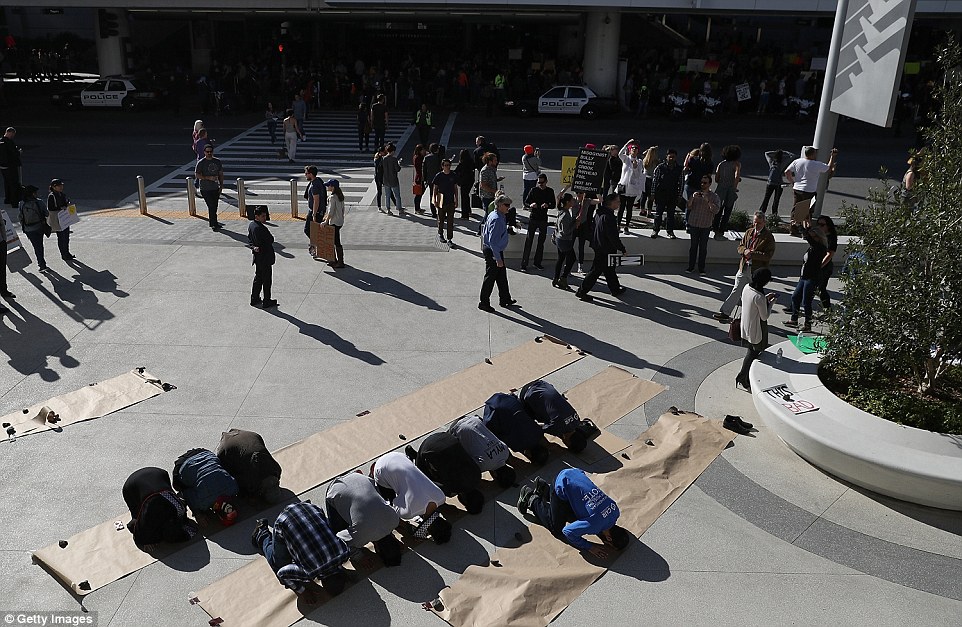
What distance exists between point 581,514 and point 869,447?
10.5 feet

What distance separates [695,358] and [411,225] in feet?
26.0

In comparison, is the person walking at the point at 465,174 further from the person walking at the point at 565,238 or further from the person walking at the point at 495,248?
the person walking at the point at 495,248

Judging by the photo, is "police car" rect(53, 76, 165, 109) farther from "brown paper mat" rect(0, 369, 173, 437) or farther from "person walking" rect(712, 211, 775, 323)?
"person walking" rect(712, 211, 775, 323)

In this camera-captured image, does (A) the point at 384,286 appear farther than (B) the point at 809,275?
Yes

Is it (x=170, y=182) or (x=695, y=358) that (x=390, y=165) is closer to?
(x=170, y=182)

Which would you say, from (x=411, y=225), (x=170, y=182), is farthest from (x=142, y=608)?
(x=170, y=182)

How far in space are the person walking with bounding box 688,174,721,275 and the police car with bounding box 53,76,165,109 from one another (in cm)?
2573

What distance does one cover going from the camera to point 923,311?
8.52 meters

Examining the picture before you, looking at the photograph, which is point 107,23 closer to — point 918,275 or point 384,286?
point 384,286

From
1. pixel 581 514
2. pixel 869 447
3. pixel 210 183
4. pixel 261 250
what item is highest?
pixel 210 183

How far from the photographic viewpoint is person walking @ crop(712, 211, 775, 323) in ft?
40.0

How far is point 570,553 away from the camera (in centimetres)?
746

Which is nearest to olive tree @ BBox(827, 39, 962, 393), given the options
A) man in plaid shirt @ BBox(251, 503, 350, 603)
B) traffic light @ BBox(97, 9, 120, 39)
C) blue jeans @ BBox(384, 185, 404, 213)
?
man in plaid shirt @ BBox(251, 503, 350, 603)

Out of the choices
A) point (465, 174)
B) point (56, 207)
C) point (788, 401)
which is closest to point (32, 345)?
point (56, 207)
